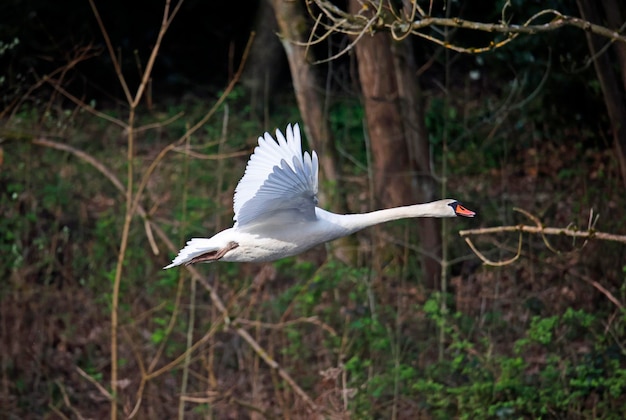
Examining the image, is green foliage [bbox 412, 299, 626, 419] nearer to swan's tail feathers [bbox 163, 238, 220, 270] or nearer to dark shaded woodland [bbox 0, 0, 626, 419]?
dark shaded woodland [bbox 0, 0, 626, 419]

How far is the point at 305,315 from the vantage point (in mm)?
10031

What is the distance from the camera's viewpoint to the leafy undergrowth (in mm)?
8930

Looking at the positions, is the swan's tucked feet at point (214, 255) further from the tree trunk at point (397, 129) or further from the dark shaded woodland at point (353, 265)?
the tree trunk at point (397, 129)

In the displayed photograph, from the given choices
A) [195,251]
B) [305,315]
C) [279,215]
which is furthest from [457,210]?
[305,315]

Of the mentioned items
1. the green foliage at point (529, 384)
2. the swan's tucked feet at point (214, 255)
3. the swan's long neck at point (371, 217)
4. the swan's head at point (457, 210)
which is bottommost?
the green foliage at point (529, 384)

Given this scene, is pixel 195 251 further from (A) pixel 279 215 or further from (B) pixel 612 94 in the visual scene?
(B) pixel 612 94

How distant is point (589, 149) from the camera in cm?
1337

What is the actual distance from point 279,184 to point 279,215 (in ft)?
1.34

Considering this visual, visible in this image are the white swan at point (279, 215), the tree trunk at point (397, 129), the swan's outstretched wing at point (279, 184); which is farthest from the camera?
the tree trunk at point (397, 129)

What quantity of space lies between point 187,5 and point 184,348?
10.1 meters

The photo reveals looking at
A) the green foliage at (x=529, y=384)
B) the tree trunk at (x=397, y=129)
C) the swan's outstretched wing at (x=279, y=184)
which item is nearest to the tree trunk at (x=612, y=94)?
the green foliage at (x=529, y=384)

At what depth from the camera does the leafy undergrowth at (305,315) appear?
8.93 metres

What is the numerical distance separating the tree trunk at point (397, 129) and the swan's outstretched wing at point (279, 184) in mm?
4820

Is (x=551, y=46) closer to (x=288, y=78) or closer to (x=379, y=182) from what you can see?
(x=379, y=182)
